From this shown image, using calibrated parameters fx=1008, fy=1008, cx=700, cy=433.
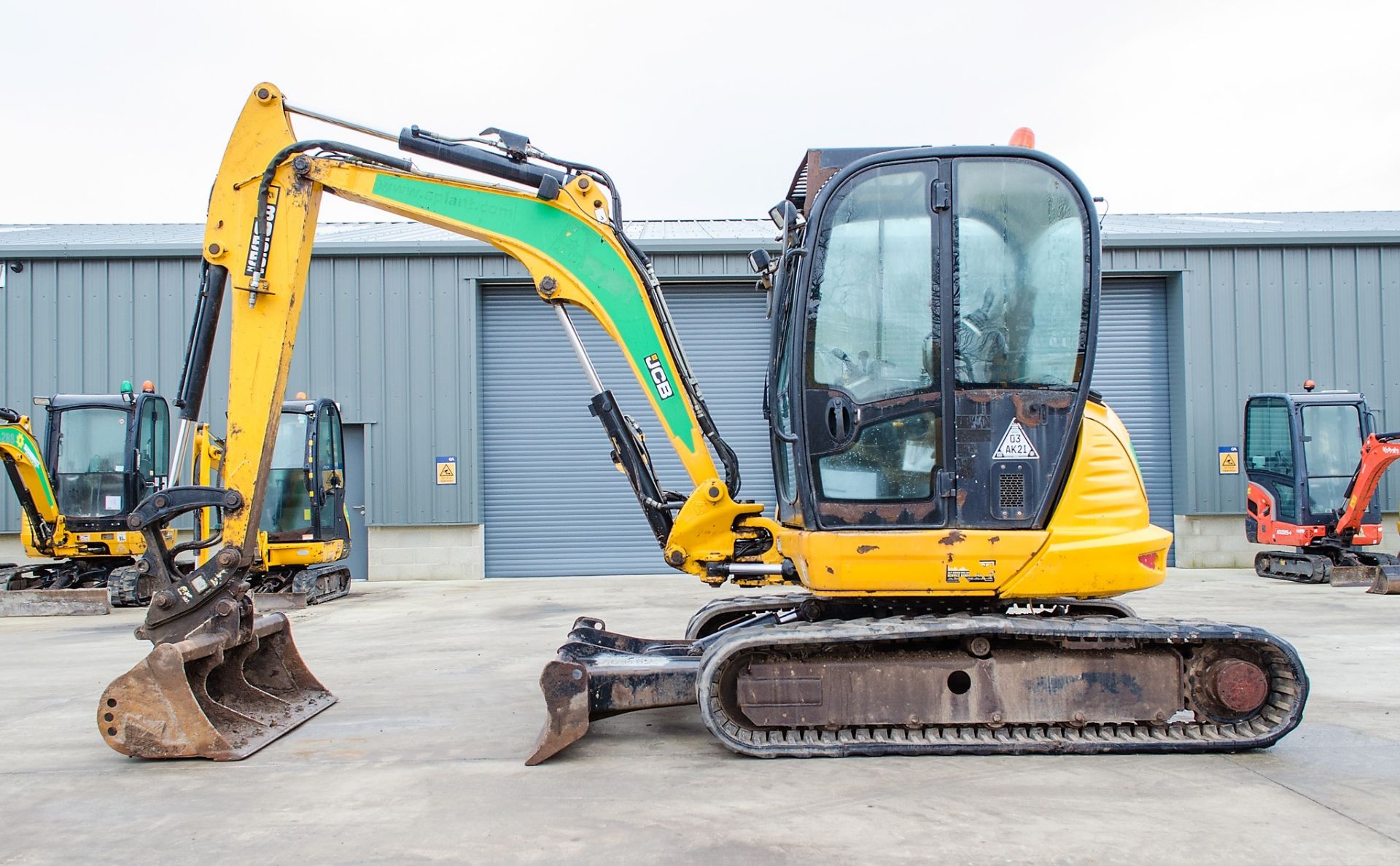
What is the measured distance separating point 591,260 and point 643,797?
3080mm

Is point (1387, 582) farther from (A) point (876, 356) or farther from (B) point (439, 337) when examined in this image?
(B) point (439, 337)

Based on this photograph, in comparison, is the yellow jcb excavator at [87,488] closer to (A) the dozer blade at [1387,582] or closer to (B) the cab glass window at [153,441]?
(B) the cab glass window at [153,441]

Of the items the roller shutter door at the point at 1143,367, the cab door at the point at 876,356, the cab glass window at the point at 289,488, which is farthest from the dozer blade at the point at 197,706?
the roller shutter door at the point at 1143,367

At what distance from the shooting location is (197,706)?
17.2 ft

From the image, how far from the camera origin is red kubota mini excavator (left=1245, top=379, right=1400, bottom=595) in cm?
1423

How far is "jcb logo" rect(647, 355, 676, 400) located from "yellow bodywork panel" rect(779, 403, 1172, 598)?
128cm

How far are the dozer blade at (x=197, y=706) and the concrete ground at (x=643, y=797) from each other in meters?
0.11

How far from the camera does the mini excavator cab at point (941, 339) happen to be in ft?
17.1

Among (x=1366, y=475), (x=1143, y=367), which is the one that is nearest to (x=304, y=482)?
(x=1143, y=367)

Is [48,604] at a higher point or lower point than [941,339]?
lower

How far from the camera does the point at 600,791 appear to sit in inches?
180

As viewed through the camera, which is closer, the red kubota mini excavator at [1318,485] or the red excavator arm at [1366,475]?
the red excavator arm at [1366,475]

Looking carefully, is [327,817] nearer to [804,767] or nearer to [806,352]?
[804,767]

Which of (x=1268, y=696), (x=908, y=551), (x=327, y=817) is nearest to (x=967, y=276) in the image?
(x=908, y=551)
